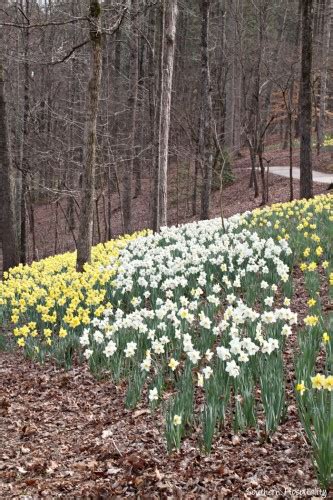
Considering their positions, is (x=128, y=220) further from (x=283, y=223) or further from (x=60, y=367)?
Result: (x=60, y=367)

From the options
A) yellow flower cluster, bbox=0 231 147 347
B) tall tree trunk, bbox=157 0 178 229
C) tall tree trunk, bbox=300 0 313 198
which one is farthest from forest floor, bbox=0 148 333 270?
yellow flower cluster, bbox=0 231 147 347

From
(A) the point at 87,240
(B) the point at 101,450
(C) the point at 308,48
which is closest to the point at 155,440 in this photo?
(B) the point at 101,450

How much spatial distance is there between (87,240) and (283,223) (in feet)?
11.8

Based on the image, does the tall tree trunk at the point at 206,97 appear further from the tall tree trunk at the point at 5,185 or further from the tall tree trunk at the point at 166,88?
the tall tree trunk at the point at 5,185

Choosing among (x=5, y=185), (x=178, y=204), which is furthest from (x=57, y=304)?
(x=178, y=204)

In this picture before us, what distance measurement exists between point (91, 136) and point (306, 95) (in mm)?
6969

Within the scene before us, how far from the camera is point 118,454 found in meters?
3.56

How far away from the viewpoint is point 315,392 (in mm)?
3494

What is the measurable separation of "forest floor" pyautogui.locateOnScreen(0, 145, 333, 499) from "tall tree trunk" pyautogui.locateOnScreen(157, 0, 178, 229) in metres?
7.50

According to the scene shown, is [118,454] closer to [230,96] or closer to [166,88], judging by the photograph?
[166,88]

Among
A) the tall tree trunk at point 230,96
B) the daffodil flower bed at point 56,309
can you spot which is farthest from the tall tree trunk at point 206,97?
the tall tree trunk at point 230,96

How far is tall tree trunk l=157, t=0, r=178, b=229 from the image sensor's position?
449 inches

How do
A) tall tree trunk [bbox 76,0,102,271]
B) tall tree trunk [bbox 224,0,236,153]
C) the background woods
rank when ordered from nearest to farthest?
tall tree trunk [bbox 76,0,102,271] → the background woods → tall tree trunk [bbox 224,0,236,153]

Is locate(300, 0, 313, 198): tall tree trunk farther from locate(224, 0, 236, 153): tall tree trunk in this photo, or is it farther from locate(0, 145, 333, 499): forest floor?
locate(224, 0, 236, 153): tall tree trunk
